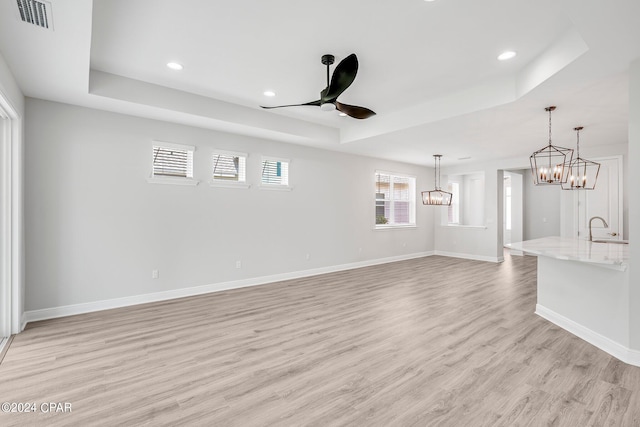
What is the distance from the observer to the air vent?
2061 mm

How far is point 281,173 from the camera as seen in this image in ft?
20.2

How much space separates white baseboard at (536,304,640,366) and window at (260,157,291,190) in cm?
448

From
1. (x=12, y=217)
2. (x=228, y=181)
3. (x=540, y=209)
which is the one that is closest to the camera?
(x=12, y=217)

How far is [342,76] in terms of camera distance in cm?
286

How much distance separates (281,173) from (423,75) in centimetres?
324

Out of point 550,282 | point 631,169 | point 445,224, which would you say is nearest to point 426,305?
point 550,282

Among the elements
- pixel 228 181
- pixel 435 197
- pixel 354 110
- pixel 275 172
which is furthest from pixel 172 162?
pixel 435 197

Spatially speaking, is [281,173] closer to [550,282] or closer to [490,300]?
[490,300]

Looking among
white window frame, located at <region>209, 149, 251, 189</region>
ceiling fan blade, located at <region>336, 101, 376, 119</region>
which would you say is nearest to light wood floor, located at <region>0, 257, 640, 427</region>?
white window frame, located at <region>209, 149, 251, 189</region>

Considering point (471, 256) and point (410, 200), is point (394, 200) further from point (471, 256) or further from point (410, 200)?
point (471, 256)

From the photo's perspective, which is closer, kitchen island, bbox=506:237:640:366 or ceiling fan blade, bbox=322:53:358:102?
ceiling fan blade, bbox=322:53:358:102

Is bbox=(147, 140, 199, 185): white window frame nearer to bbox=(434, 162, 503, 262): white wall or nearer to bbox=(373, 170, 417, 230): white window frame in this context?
bbox=(373, 170, 417, 230): white window frame

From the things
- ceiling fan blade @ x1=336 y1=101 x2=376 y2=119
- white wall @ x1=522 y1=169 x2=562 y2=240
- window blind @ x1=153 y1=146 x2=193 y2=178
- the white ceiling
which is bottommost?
white wall @ x1=522 y1=169 x2=562 y2=240

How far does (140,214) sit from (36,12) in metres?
2.83
